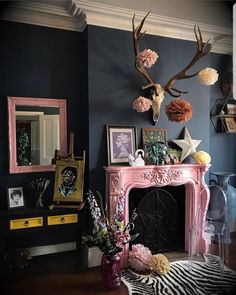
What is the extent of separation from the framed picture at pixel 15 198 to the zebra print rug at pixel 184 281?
118 cm

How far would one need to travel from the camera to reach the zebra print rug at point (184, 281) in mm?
1961

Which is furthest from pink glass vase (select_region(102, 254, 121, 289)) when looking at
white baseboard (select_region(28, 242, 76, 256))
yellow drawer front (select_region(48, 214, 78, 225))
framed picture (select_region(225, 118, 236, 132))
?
framed picture (select_region(225, 118, 236, 132))

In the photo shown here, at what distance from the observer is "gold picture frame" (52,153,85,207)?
7.69ft

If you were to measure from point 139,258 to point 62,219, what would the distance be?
805mm

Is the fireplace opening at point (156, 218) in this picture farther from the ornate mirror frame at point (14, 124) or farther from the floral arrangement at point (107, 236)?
the ornate mirror frame at point (14, 124)

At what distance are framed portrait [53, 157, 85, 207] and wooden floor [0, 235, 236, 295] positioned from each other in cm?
61

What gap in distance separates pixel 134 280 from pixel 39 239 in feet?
3.40

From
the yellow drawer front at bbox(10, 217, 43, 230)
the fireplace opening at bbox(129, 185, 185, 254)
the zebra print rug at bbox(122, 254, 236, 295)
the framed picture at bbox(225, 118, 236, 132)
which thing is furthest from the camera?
the framed picture at bbox(225, 118, 236, 132)

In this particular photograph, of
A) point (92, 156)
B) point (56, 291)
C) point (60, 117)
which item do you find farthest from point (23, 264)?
point (60, 117)

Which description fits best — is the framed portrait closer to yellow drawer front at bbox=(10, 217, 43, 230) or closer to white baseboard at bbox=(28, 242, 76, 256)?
yellow drawer front at bbox=(10, 217, 43, 230)

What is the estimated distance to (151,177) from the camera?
8.09ft

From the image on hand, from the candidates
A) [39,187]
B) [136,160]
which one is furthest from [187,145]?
[39,187]

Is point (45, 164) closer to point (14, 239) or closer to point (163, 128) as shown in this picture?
point (14, 239)

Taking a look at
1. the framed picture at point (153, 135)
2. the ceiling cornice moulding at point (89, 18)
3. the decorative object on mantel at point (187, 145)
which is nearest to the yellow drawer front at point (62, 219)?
the framed picture at point (153, 135)
